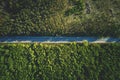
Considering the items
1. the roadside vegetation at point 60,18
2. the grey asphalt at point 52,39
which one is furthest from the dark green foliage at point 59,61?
the roadside vegetation at point 60,18

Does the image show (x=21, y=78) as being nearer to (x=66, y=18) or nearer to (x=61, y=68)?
(x=61, y=68)

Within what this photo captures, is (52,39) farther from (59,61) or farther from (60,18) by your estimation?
(59,61)

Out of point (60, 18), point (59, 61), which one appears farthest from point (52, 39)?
point (59, 61)

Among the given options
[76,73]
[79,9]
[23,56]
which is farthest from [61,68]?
[79,9]

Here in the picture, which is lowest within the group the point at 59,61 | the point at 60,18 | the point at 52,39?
the point at 59,61

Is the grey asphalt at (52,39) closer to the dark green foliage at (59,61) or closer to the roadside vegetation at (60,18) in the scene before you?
the roadside vegetation at (60,18)

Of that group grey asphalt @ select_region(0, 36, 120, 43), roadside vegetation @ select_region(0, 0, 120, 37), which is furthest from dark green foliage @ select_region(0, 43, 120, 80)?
roadside vegetation @ select_region(0, 0, 120, 37)

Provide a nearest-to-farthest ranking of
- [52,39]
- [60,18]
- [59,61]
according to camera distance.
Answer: [59,61]
[52,39]
[60,18]
